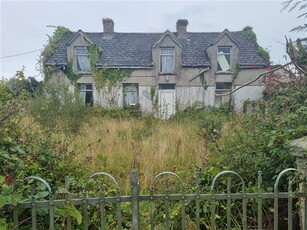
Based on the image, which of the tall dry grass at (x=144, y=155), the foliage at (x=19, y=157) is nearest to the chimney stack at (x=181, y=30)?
the tall dry grass at (x=144, y=155)

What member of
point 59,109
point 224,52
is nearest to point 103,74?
point 59,109

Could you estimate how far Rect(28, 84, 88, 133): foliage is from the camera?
27.8 feet

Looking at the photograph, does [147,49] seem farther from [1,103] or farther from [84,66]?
[1,103]

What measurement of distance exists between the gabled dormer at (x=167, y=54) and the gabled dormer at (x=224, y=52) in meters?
2.50

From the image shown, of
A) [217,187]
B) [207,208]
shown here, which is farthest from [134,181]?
[217,187]

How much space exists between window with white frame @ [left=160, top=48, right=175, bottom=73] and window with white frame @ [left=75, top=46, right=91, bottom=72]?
564 centimetres

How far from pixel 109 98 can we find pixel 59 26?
25.3ft

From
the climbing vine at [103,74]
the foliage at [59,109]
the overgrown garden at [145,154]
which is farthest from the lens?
the climbing vine at [103,74]

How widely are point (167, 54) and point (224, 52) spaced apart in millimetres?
4493

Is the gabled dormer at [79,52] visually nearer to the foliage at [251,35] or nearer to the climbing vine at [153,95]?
the climbing vine at [153,95]

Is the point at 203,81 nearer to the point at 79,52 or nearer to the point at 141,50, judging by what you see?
the point at 141,50

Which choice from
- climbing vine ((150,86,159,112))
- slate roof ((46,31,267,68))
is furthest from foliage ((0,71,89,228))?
slate roof ((46,31,267,68))

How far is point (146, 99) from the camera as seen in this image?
18688 millimetres

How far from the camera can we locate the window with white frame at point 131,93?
18.8m
